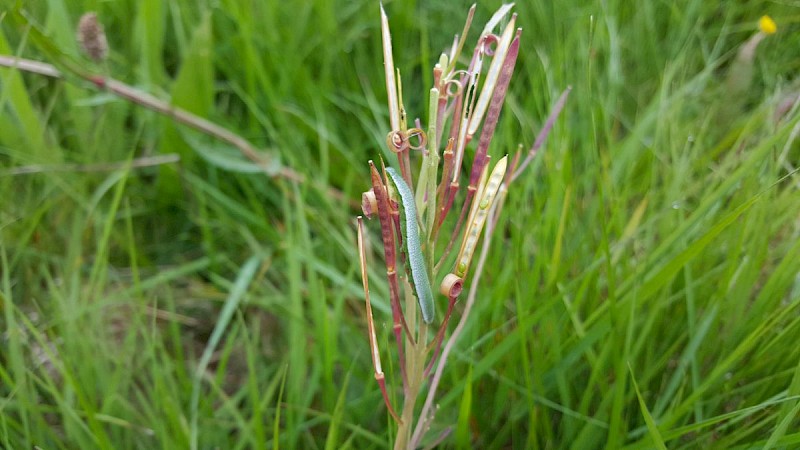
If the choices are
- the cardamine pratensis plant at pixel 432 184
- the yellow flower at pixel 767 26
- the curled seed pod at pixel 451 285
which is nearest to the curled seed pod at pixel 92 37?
the cardamine pratensis plant at pixel 432 184

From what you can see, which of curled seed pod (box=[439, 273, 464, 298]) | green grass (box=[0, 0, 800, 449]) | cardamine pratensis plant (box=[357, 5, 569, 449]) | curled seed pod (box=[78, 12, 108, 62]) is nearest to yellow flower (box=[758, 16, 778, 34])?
green grass (box=[0, 0, 800, 449])

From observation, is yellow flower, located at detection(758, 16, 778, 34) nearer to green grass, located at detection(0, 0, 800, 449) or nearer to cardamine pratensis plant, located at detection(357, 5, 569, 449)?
green grass, located at detection(0, 0, 800, 449)

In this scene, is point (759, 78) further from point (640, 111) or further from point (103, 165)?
point (103, 165)

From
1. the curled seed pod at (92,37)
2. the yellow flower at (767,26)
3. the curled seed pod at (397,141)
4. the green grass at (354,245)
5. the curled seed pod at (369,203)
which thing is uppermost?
the yellow flower at (767,26)

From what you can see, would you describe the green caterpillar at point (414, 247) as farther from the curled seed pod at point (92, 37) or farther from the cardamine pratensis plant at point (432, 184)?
the curled seed pod at point (92, 37)

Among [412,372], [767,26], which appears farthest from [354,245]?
[767,26]

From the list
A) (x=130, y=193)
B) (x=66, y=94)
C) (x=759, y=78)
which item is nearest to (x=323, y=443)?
(x=130, y=193)

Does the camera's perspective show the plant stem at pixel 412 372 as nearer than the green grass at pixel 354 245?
Yes
